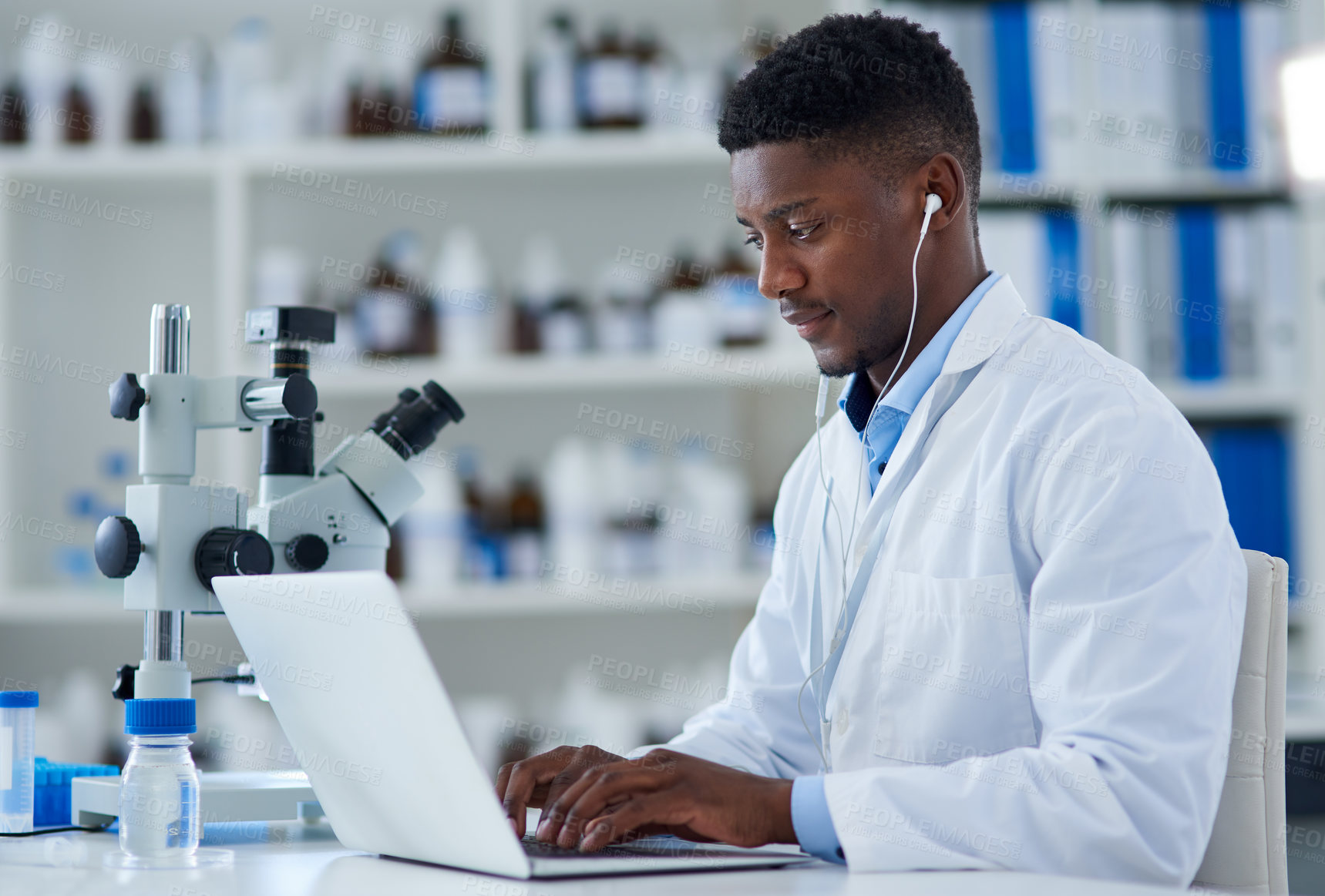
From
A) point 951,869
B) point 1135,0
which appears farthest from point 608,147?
point 951,869

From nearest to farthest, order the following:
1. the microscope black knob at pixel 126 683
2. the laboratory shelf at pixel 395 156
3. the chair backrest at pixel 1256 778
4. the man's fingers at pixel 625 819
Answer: the man's fingers at pixel 625 819
the chair backrest at pixel 1256 778
the microscope black knob at pixel 126 683
the laboratory shelf at pixel 395 156

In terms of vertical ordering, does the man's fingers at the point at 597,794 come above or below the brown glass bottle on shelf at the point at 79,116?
below

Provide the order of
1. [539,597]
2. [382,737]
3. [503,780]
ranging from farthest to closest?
[539,597]
[503,780]
[382,737]

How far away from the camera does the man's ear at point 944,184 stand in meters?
1.11

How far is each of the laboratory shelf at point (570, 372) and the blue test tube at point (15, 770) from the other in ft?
3.85

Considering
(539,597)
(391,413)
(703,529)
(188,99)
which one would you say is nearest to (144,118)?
(188,99)

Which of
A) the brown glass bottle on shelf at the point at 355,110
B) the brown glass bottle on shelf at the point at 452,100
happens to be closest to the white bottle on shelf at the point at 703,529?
the brown glass bottle on shelf at the point at 452,100

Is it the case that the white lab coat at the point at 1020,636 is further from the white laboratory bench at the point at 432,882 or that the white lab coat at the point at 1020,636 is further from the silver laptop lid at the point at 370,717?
the silver laptop lid at the point at 370,717

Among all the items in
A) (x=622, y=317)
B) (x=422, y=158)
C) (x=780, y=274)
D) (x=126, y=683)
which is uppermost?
(x=422, y=158)

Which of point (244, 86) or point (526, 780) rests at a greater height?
point (244, 86)

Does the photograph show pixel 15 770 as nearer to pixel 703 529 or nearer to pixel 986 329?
pixel 986 329

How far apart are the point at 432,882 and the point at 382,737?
93 mm

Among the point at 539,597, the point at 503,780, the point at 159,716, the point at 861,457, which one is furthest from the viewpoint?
the point at 539,597

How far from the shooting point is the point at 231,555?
3.08 feet
